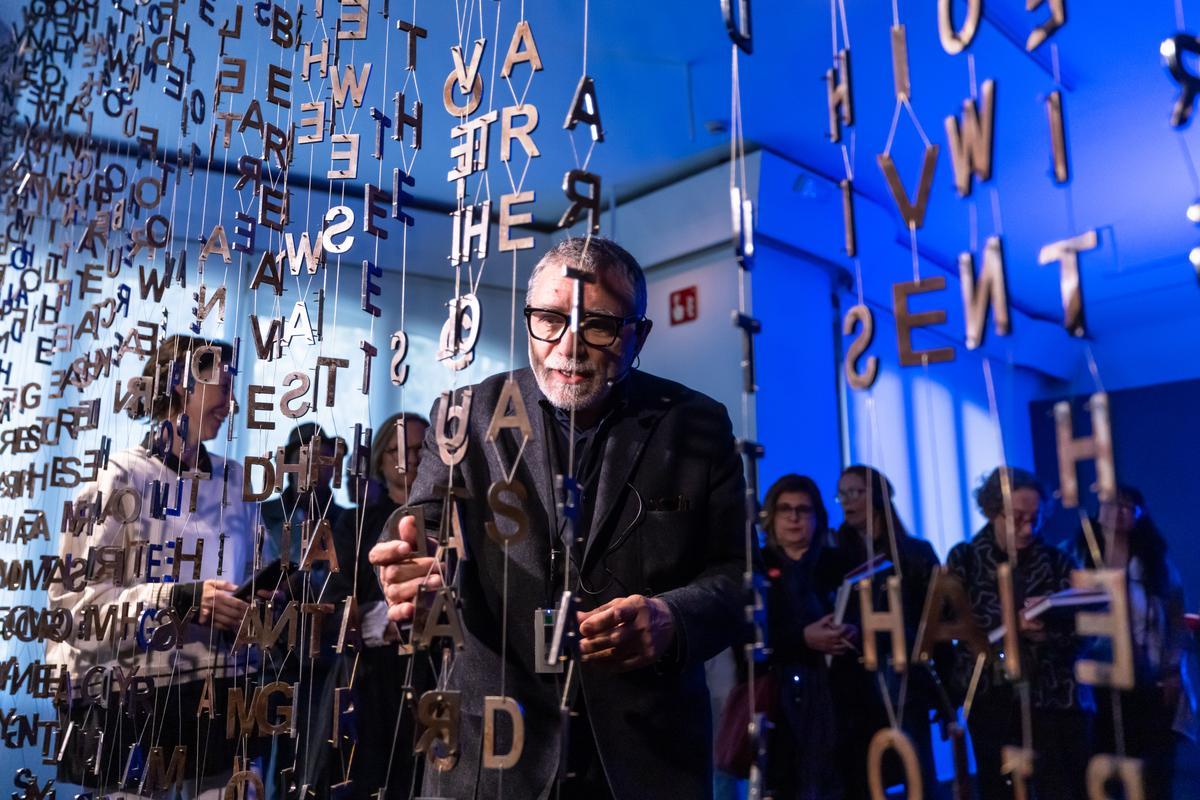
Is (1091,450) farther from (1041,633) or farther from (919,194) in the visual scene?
(1041,633)

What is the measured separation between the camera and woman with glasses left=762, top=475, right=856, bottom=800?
2875 mm

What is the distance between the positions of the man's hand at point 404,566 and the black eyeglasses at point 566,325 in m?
0.31

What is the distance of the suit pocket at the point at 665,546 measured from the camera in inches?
54.8

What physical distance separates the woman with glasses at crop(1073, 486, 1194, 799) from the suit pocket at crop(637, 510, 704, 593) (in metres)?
1.58

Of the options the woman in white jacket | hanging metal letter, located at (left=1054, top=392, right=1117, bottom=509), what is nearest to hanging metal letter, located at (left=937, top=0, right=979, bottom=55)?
hanging metal letter, located at (left=1054, top=392, right=1117, bottom=509)

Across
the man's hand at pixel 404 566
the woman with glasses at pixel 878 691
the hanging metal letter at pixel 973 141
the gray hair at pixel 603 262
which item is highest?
the gray hair at pixel 603 262

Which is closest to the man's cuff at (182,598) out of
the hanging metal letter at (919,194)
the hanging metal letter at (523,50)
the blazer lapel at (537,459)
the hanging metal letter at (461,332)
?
the blazer lapel at (537,459)

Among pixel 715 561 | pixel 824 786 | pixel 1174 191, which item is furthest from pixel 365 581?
pixel 1174 191

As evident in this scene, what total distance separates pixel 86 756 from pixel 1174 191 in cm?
541

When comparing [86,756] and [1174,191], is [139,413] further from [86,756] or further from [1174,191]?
[1174,191]

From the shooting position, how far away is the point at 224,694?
2062mm

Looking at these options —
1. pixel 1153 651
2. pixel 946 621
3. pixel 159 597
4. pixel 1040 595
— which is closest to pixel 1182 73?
pixel 946 621

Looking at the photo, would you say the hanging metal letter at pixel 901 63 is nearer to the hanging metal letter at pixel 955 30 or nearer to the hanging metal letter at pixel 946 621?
the hanging metal letter at pixel 955 30

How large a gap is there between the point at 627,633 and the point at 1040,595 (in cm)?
170
